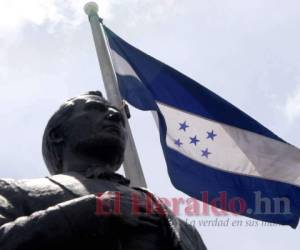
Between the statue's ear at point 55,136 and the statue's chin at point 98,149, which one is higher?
the statue's ear at point 55,136

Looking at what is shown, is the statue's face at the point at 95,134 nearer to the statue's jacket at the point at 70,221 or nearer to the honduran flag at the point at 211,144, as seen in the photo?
the statue's jacket at the point at 70,221

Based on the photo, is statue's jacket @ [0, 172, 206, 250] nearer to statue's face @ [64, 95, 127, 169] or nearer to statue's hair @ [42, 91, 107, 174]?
statue's face @ [64, 95, 127, 169]

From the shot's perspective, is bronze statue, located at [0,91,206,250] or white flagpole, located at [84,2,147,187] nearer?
bronze statue, located at [0,91,206,250]

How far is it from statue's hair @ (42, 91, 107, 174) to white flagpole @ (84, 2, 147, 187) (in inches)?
124

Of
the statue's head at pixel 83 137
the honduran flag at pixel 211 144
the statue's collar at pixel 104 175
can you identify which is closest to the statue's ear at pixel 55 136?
the statue's head at pixel 83 137

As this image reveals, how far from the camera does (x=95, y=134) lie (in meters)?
5.73

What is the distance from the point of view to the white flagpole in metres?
10.3

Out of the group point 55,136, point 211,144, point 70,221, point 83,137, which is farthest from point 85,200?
point 211,144

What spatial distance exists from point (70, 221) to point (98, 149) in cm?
101

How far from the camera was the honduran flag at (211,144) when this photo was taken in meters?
11.9

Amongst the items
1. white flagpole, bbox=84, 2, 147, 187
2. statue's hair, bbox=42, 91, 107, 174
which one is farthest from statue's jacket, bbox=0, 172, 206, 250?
white flagpole, bbox=84, 2, 147, 187

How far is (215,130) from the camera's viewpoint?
495 inches

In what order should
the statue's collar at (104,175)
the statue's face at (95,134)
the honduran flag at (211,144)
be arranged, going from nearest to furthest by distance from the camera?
1. the statue's collar at (104,175)
2. the statue's face at (95,134)
3. the honduran flag at (211,144)

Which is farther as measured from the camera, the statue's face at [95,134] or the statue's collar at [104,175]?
the statue's face at [95,134]
